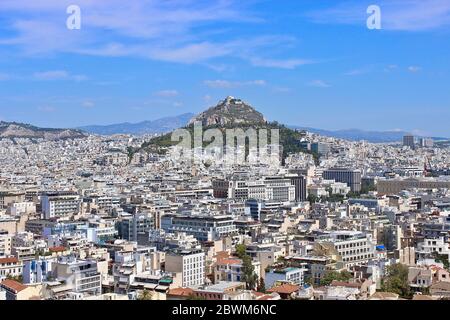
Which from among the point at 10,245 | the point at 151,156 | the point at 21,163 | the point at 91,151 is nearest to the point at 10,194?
the point at 10,245

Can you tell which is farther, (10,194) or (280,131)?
(280,131)

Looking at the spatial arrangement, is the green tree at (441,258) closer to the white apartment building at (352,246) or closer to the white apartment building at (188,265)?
the white apartment building at (352,246)

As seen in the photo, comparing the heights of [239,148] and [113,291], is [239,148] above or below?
above

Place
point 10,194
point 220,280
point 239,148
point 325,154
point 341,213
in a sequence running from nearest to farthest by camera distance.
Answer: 1. point 220,280
2. point 341,213
3. point 10,194
4. point 239,148
5. point 325,154

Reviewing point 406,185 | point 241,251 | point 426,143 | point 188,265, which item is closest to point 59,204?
point 241,251

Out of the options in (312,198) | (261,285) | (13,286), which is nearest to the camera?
(13,286)

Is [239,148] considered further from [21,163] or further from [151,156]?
[21,163]

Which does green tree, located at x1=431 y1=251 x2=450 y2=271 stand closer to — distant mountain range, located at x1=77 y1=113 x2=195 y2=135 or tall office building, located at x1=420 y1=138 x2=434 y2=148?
distant mountain range, located at x1=77 y1=113 x2=195 y2=135

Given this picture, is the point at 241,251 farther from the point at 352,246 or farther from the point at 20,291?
the point at 20,291
